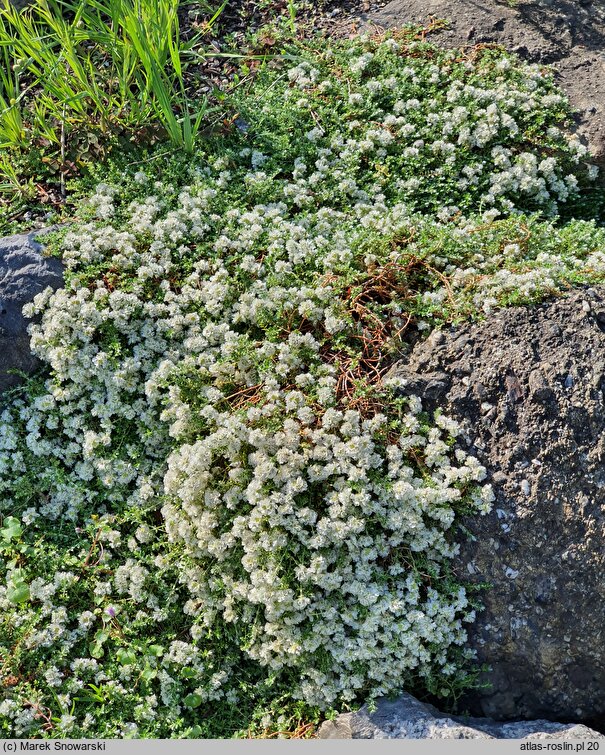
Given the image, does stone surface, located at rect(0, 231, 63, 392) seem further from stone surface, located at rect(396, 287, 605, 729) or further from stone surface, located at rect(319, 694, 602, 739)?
stone surface, located at rect(319, 694, 602, 739)

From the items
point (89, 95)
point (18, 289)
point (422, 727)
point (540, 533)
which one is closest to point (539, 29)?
point (89, 95)

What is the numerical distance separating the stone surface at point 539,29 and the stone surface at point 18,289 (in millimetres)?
3232

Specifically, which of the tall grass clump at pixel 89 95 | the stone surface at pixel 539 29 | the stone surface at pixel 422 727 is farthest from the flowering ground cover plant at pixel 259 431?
the stone surface at pixel 539 29

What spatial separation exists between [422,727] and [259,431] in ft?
4.59

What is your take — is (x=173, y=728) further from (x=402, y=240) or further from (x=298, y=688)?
(x=402, y=240)

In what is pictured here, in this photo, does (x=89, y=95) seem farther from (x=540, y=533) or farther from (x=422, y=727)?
(x=422, y=727)

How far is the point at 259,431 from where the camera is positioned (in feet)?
11.1

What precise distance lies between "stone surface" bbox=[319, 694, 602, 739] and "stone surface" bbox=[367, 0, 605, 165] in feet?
12.9

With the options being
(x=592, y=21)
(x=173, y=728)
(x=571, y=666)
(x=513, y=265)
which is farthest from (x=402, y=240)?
(x=592, y=21)

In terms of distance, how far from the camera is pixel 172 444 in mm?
3795

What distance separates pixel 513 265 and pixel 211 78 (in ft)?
9.45

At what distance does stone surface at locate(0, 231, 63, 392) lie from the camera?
4.05 m

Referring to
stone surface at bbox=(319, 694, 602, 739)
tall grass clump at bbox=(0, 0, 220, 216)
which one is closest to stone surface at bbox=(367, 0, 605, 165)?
tall grass clump at bbox=(0, 0, 220, 216)

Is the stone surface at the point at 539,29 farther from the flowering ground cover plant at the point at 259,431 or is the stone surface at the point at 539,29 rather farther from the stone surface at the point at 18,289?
the stone surface at the point at 18,289
